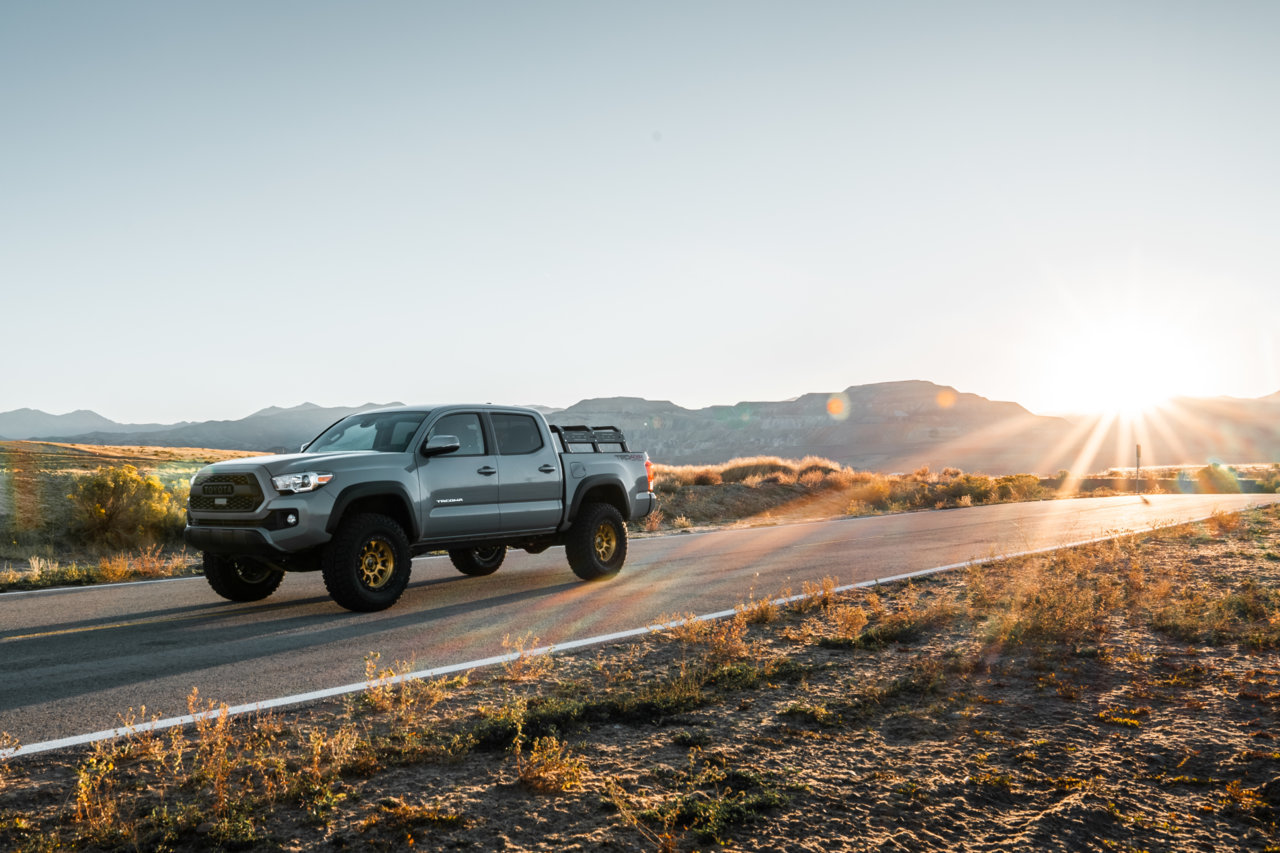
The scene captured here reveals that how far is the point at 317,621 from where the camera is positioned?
9.09 m

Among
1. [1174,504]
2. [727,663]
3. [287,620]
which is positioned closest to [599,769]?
[727,663]

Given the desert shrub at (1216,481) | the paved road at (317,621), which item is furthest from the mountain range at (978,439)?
the paved road at (317,621)

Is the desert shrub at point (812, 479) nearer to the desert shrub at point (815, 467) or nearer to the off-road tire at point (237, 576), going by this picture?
the desert shrub at point (815, 467)

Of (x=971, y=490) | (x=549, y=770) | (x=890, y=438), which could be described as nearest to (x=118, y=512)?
(x=549, y=770)

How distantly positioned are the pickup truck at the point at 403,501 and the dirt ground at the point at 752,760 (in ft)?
10.5

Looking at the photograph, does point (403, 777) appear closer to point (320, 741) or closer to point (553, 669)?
point (320, 741)

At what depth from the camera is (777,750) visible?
486 centimetres

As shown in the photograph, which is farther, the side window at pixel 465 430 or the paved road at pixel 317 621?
the side window at pixel 465 430

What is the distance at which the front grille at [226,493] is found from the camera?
30.3ft

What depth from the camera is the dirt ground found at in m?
3.82

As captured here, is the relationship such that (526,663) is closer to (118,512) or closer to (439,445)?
(439,445)

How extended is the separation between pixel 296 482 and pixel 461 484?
1.88m

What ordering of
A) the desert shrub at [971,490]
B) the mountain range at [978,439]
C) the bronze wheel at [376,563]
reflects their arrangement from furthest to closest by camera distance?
the mountain range at [978,439] < the desert shrub at [971,490] < the bronze wheel at [376,563]

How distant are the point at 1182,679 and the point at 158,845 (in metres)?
6.29
